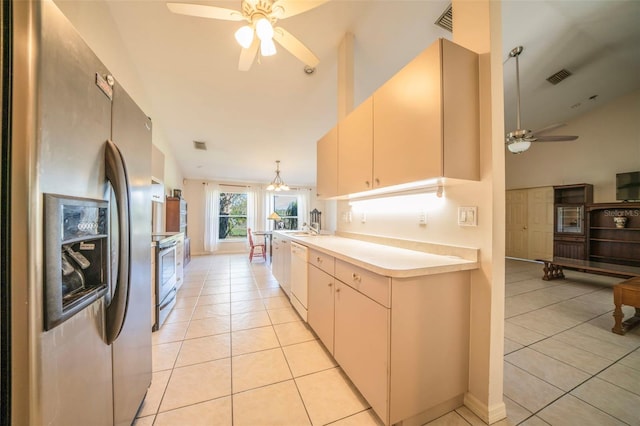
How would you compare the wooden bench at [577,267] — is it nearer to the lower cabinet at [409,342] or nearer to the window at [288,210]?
the lower cabinet at [409,342]

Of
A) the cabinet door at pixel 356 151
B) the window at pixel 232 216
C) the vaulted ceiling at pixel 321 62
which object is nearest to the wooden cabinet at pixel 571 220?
the vaulted ceiling at pixel 321 62

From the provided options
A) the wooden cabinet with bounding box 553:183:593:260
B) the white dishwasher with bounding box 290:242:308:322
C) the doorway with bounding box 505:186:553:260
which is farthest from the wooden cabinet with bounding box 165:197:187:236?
the wooden cabinet with bounding box 553:183:593:260

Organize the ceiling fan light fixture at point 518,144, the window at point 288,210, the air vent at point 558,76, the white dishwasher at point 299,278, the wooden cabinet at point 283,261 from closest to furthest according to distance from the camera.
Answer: the white dishwasher at point 299,278
the wooden cabinet at point 283,261
the ceiling fan light fixture at point 518,144
the air vent at point 558,76
the window at point 288,210

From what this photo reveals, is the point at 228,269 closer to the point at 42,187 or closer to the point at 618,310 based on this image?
the point at 42,187

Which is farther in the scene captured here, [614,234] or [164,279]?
[614,234]

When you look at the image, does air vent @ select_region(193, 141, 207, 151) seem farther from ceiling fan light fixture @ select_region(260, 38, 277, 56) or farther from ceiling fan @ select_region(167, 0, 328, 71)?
ceiling fan light fixture @ select_region(260, 38, 277, 56)

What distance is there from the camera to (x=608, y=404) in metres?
1.41

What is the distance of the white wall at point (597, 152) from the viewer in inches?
181

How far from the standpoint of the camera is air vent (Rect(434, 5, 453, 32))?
216 centimetres

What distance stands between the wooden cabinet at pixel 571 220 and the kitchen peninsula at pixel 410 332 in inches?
236

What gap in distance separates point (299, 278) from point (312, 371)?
917mm

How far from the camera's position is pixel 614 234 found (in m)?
4.65

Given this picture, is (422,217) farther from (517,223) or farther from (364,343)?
(517,223)

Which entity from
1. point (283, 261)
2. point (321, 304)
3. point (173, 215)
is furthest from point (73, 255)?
point (173, 215)
